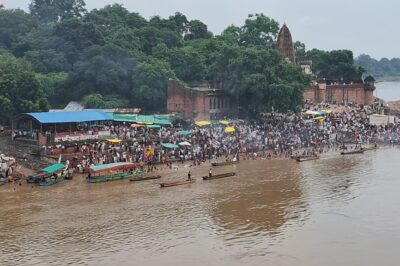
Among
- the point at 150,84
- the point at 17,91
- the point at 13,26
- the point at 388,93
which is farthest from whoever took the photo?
the point at 388,93

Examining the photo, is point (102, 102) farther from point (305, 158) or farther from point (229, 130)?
point (305, 158)

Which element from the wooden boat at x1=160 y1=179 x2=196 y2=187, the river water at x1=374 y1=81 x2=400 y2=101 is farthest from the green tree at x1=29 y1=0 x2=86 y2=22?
the river water at x1=374 y1=81 x2=400 y2=101

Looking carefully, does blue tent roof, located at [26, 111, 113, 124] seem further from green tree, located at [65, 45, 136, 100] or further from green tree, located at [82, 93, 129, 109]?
green tree, located at [65, 45, 136, 100]

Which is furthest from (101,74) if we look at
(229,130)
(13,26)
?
(13,26)

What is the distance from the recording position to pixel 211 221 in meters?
23.0

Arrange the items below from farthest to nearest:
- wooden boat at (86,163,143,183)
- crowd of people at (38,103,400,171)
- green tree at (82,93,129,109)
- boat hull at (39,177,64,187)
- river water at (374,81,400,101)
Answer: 1. river water at (374,81,400,101)
2. green tree at (82,93,129,109)
3. crowd of people at (38,103,400,171)
4. wooden boat at (86,163,143,183)
5. boat hull at (39,177,64,187)

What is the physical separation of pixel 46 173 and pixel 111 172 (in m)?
3.47

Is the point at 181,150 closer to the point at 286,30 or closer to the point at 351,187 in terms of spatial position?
the point at 351,187

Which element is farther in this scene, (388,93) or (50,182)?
(388,93)

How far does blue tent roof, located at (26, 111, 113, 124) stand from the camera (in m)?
33.3

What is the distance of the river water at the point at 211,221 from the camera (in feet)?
62.3

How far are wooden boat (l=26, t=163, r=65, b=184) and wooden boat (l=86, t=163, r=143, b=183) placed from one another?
5.39 feet

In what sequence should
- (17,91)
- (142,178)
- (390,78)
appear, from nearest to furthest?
(142,178), (17,91), (390,78)

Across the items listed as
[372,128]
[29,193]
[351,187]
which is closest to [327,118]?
[372,128]
